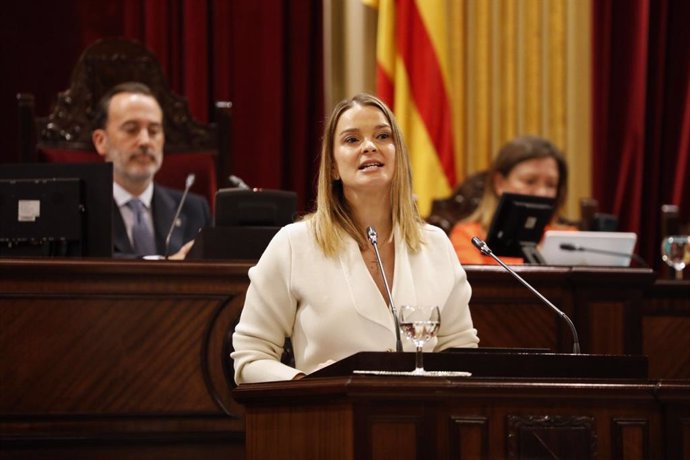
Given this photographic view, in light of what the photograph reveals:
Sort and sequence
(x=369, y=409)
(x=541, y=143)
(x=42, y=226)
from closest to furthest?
(x=369, y=409) < (x=42, y=226) < (x=541, y=143)

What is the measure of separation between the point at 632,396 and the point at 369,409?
0.56m

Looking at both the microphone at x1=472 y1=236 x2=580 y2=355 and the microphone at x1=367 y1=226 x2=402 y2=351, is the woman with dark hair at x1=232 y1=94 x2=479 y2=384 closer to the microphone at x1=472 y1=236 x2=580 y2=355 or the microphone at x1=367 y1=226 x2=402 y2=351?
the microphone at x1=367 y1=226 x2=402 y2=351

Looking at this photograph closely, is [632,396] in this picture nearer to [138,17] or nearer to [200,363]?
[200,363]

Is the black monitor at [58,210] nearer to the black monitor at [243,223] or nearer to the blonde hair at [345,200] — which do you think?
the black monitor at [243,223]

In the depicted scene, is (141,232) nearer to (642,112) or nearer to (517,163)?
(517,163)

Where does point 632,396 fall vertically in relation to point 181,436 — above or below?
above

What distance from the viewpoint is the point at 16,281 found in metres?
3.73

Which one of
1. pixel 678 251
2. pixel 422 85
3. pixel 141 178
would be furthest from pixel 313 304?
pixel 422 85

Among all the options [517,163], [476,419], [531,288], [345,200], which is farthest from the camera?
[517,163]

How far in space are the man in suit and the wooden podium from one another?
257 cm

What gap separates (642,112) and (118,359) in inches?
148

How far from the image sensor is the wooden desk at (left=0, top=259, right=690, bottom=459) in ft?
12.1

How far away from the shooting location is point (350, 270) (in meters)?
2.98

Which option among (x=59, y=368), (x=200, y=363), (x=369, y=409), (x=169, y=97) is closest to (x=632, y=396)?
(x=369, y=409)
